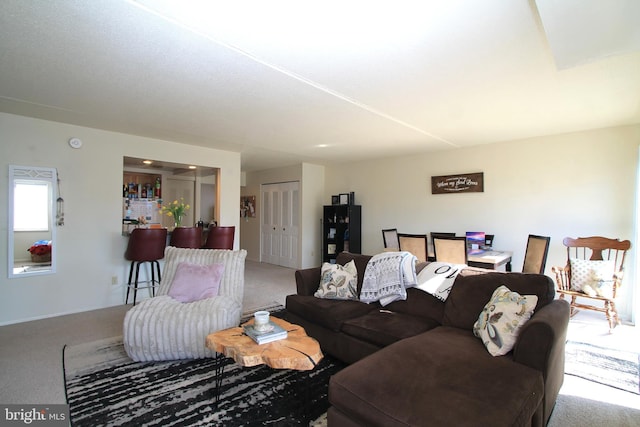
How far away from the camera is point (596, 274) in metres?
3.56

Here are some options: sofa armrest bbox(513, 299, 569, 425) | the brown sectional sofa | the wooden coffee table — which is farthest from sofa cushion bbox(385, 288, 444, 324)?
the wooden coffee table

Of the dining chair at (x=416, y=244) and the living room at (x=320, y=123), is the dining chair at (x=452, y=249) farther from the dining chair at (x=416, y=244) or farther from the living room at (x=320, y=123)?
the living room at (x=320, y=123)

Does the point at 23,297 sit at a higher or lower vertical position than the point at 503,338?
lower

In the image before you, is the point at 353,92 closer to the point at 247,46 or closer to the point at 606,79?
the point at 247,46

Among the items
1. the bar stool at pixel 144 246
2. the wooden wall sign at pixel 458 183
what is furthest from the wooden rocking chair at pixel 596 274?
the bar stool at pixel 144 246

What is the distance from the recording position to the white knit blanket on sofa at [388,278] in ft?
8.96

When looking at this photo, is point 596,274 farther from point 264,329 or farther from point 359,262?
point 264,329

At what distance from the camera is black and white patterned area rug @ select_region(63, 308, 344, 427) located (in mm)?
1907

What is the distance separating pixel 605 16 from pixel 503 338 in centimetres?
177

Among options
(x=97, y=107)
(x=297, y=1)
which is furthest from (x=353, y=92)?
(x=97, y=107)

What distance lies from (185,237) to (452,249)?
360cm

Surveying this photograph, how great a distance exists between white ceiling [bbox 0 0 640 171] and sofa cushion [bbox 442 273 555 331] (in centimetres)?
147

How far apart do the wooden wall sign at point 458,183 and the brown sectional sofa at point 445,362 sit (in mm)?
2861

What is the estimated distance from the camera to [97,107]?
329cm
